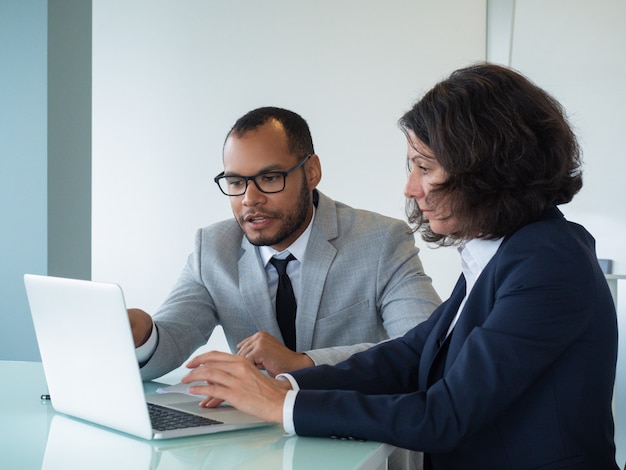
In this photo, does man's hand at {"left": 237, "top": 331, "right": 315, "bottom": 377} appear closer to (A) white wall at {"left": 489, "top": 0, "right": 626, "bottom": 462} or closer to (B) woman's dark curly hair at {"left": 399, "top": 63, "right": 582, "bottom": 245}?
(B) woman's dark curly hair at {"left": 399, "top": 63, "right": 582, "bottom": 245}

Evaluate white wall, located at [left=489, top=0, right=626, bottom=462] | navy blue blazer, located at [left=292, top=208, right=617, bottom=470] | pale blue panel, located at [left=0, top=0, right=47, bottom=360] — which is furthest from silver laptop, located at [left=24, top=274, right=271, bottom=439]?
white wall, located at [left=489, top=0, right=626, bottom=462]

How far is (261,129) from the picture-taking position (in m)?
2.37

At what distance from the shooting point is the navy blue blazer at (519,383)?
1376 millimetres

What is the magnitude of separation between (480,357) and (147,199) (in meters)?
3.91

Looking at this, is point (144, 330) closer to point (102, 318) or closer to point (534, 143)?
point (102, 318)

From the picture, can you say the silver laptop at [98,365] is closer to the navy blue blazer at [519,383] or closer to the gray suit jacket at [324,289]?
the navy blue blazer at [519,383]

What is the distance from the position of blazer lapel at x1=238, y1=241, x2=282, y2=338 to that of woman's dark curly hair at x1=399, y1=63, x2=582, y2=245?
3.01 ft

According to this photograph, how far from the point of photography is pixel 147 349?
6.65 feet

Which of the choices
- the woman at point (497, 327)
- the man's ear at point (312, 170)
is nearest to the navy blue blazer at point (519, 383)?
the woman at point (497, 327)

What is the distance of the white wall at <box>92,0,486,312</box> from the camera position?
14.6ft

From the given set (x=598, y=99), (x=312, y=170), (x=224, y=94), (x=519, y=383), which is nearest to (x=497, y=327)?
(x=519, y=383)

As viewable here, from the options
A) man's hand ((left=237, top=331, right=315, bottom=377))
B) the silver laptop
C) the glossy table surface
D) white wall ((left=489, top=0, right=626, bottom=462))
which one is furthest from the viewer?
white wall ((left=489, top=0, right=626, bottom=462))

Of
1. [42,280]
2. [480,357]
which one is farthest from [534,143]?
[42,280]

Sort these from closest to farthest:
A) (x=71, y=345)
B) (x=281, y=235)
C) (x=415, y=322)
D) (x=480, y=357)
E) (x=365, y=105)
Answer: (x=480, y=357) < (x=71, y=345) < (x=415, y=322) < (x=281, y=235) < (x=365, y=105)
